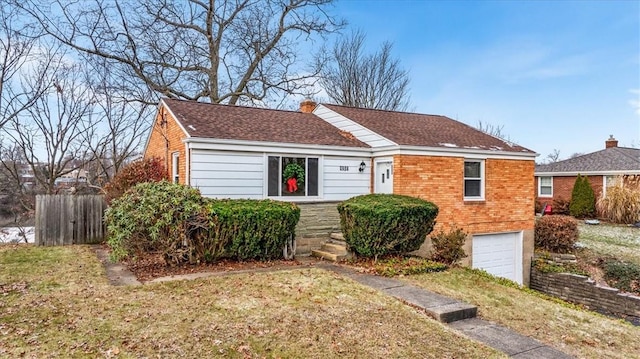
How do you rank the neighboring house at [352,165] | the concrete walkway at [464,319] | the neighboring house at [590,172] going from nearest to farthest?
the concrete walkway at [464,319] → the neighboring house at [352,165] → the neighboring house at [590,172]

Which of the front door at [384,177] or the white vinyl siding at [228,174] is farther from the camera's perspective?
the front door at [384,177]

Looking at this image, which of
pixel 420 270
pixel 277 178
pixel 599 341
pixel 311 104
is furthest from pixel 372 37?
pixel 599 341

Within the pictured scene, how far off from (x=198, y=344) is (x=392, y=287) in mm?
3876

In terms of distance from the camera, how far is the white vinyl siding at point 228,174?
10.0 m

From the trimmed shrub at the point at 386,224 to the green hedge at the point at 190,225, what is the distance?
1.50 meters

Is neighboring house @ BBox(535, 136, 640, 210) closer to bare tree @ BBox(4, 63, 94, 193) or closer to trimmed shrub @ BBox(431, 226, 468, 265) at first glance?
trimmed shrub @ BBox(431, 226, 468, 265)

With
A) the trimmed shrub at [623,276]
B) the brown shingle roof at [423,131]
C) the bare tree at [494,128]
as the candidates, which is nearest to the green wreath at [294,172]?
the brown shingle roof at [423,131]

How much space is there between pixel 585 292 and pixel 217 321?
34.1 ft

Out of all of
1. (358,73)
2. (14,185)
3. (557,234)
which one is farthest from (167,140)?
(358,73)

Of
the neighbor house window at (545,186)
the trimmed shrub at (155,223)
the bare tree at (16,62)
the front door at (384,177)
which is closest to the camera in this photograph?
the trimmed shrub at (155,223)

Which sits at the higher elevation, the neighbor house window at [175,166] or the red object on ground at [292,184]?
the neighbor house window at [175,166]

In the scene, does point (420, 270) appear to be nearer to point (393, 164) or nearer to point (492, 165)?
point (393, 164)

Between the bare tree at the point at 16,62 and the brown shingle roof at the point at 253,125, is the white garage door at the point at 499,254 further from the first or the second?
the bare tree at the point at 16,62

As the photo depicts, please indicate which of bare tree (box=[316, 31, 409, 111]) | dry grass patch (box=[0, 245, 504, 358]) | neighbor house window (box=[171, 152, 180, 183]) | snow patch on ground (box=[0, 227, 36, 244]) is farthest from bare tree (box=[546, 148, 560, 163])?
snow patch on ground (box=[0, 227, 36, 244])
